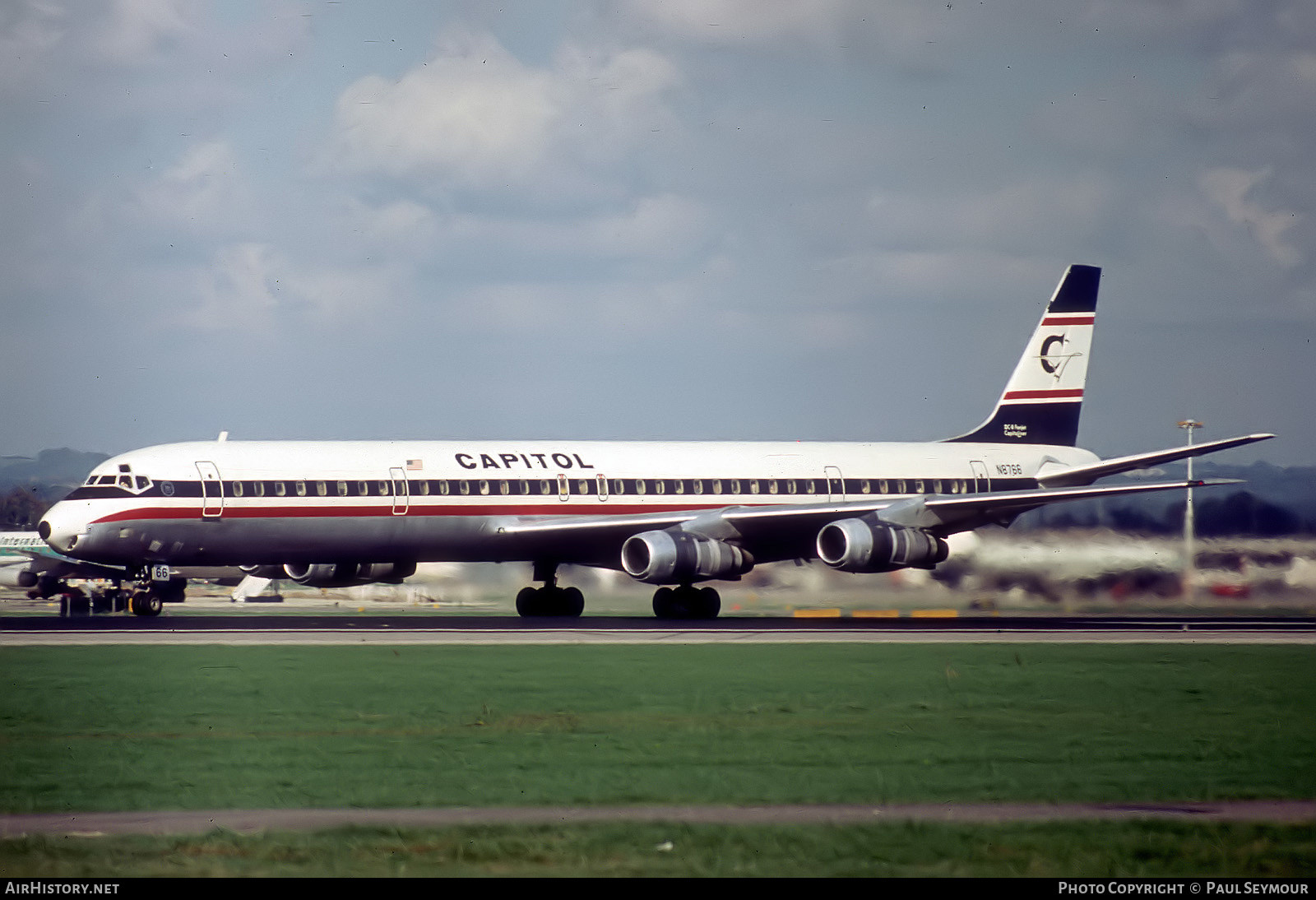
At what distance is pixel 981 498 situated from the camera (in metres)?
44.2

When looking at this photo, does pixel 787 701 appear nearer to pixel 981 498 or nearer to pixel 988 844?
pixel 988 844

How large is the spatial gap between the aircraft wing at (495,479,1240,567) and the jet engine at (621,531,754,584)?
64 centimetres

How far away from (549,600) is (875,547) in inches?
368

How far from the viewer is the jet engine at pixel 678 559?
41.8 metres

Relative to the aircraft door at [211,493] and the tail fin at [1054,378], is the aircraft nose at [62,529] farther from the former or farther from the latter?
the tail fin at [1054,378]

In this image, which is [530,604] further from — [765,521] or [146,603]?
[146,603]

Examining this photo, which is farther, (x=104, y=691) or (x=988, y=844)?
(x=104, y=691)

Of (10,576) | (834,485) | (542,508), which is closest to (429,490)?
(542,508)

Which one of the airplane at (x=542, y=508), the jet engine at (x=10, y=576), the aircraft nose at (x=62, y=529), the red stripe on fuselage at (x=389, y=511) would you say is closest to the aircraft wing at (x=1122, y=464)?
the airplane at (x=542, y=508)

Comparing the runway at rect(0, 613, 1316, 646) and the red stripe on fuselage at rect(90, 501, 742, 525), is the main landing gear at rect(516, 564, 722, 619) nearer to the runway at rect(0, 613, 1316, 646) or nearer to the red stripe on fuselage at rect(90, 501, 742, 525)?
the runway at rect(0, 613, 1316, 646)

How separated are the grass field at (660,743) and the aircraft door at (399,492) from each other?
1309cm

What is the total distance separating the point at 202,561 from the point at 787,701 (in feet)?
74.7

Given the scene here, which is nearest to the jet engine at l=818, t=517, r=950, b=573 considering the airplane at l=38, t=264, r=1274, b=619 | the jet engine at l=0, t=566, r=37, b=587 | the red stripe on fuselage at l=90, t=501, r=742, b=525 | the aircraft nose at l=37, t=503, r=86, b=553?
the airplane at l=38, t=264, r=1274, b=619

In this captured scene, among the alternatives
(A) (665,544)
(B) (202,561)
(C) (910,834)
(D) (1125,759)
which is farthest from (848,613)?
(C) (910,834)
